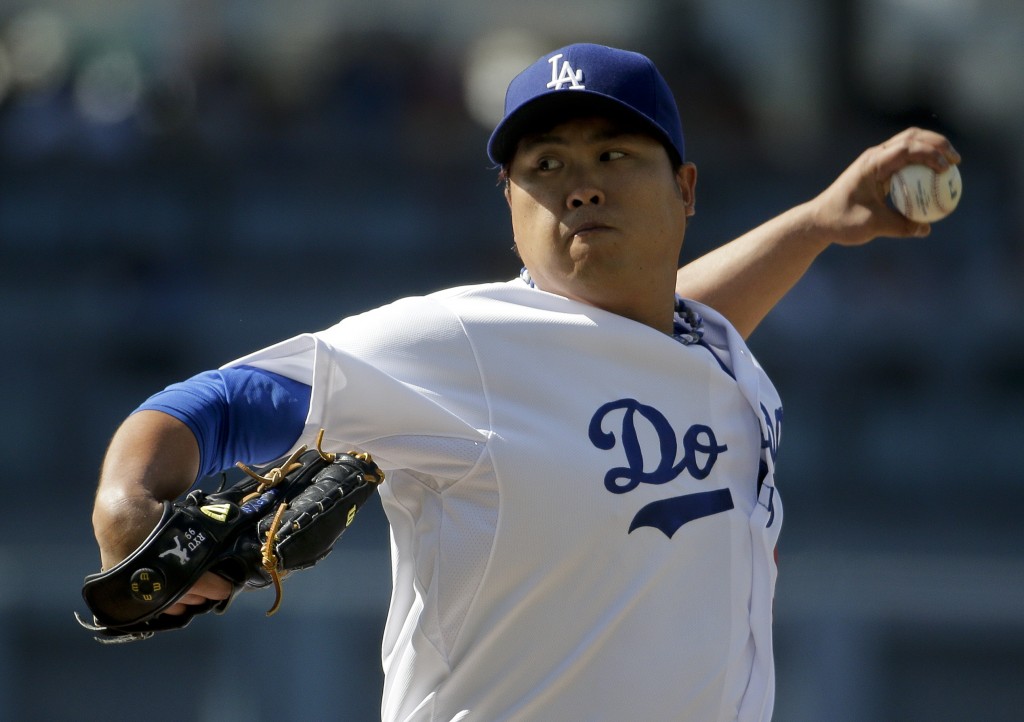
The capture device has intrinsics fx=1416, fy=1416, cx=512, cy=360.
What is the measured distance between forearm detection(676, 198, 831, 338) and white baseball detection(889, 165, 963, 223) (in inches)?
6.6

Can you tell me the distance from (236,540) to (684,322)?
3.23 feet

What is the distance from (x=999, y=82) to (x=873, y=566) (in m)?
3.92

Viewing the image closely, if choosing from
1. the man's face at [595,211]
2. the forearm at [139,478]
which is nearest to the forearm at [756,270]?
the man's face at [595,211]

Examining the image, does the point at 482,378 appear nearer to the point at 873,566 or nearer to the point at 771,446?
the point at 771,446

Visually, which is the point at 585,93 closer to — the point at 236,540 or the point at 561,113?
the point at 561,113

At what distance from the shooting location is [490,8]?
9.84 metres

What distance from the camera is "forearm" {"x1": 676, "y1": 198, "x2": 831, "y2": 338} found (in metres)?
2.71

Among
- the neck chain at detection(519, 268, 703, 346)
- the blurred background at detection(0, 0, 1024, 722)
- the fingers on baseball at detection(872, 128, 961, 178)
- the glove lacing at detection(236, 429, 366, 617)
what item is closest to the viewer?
the glove lacing at detection(236, 429, 366, 617)

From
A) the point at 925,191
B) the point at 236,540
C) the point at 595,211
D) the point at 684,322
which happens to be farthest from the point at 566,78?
the point at 236,540

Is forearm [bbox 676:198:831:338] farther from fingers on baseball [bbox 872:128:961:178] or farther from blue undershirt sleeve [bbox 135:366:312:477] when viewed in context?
blue undershirt sleeve [bbox 135:366:312:477]

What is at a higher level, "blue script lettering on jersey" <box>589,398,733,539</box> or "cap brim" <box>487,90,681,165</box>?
"cap brim" <box>487,90,681,165</box>

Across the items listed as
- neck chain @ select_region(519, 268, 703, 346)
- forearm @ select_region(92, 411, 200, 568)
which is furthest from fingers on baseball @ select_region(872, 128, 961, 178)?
forearm @ select_region(92, 411, 200, 568)

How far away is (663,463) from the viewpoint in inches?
83.5

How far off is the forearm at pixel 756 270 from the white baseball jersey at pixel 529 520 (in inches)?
23.1
